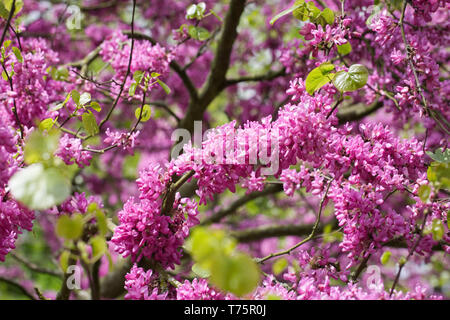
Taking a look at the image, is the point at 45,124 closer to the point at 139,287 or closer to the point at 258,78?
the point at 139,287

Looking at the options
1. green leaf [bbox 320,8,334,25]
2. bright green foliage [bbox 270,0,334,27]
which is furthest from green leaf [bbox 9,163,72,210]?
green leaf [bbox 320,8,334,25]

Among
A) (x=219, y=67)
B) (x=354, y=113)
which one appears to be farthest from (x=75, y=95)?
Answer: (x=354, y=113)

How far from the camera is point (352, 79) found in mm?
1591

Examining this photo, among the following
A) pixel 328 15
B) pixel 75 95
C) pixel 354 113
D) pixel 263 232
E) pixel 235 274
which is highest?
pixel 328 15

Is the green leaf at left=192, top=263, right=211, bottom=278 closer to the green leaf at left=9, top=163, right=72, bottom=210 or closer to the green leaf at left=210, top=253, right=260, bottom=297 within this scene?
the green leaf at left=210, top=253, right=260, bottom=297

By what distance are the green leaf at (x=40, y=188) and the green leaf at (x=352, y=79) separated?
1041 millimetres

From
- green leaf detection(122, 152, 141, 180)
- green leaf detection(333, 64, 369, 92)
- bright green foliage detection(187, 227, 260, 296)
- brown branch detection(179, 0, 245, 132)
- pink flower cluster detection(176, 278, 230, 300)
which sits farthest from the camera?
green leaf detection(122, 152, 141, 180)

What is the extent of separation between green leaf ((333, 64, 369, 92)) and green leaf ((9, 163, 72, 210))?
1.04 meters

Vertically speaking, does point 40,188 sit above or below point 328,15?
below

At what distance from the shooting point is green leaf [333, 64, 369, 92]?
1.58 m

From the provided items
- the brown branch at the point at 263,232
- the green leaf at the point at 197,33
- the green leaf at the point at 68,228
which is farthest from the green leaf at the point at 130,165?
the green leaf at the point at 68,228

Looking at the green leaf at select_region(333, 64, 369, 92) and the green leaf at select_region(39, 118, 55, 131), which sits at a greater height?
the green leaf at select_region(333, 64, 369, 92)

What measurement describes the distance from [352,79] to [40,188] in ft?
3.69

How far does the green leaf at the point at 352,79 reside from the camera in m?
1.58
